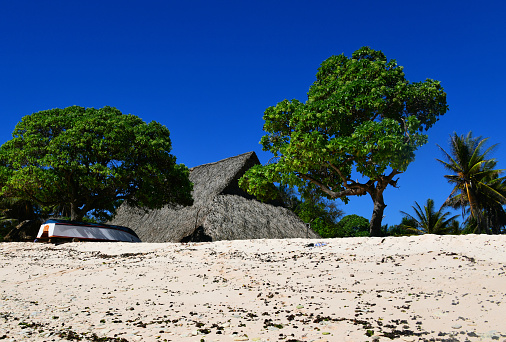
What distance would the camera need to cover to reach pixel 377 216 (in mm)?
15914

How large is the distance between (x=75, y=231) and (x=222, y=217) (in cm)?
725

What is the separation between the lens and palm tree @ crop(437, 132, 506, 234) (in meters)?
26.0

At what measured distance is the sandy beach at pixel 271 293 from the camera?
168 inches

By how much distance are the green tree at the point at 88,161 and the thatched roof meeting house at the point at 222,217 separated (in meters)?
1.40

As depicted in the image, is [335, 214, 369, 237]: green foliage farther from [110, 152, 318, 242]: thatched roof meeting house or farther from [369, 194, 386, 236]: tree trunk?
[369, 194, 386, 236]: tree trunk

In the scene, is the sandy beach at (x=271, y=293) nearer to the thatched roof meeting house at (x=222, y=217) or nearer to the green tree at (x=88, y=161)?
the green tree at (x=88, y=161)

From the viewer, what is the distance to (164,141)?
750 inches

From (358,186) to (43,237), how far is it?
1191cm

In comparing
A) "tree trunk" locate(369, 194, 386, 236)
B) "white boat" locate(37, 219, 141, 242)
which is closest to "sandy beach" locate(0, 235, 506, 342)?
"white boat" locate(37, 219, 141, 242)

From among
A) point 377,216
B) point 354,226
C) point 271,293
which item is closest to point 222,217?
point 377,216

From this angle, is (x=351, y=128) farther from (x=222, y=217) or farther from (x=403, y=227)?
(x=403, y=227)

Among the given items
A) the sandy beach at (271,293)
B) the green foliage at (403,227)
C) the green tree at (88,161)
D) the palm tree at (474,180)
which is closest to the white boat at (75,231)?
the green tree at (88,161)

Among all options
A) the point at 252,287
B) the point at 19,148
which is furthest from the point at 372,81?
the point at 19,148

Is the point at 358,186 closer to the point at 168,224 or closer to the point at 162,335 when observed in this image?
the point at 168,224
